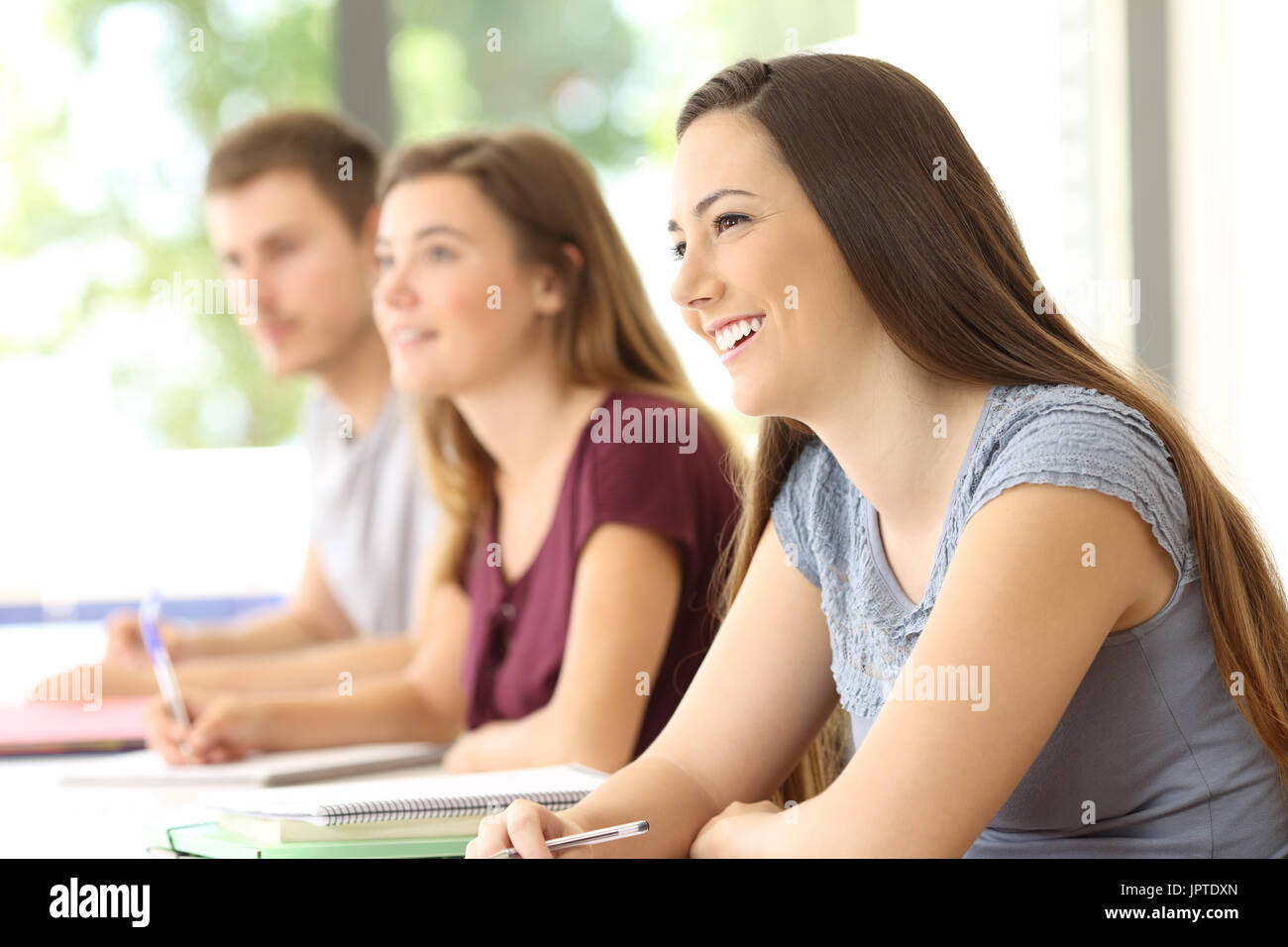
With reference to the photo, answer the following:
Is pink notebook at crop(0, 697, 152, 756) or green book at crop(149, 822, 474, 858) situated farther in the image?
pink notebook at crop(0, 697, 152, 756)

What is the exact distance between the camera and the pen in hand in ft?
3.06

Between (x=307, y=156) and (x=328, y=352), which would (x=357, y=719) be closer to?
(x=328, y=352)

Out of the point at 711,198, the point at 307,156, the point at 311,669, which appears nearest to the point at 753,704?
the point at 711,198

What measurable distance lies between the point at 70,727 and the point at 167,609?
2.65 metres

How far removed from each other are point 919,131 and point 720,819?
0.59 meters

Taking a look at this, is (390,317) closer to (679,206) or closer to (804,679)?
(679,206)

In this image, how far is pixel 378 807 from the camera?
3.40ft

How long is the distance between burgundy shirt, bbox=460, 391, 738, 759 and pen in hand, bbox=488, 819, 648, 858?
19.1 inches

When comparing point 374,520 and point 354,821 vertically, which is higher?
point 374,520

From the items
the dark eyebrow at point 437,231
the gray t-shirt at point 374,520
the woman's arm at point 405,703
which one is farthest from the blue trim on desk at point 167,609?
the dark eyebrow at point 437,231

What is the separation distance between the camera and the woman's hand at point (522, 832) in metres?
0.92

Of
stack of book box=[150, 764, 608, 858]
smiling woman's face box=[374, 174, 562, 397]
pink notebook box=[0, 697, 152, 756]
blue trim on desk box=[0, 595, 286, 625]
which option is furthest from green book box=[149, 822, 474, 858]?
blue trim on desk box=[0, 595, 286, 625]

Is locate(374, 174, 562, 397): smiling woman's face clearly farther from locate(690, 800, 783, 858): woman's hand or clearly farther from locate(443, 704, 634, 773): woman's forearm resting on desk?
locate(690, 800, 783, 858): woman's hand

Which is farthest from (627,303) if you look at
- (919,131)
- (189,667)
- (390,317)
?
(189,667)
